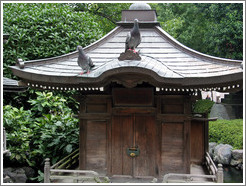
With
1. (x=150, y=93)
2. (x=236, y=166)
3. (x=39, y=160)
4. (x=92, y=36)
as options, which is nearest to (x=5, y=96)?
(x=39, y=160)

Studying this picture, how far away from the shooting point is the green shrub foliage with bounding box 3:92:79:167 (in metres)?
9.59

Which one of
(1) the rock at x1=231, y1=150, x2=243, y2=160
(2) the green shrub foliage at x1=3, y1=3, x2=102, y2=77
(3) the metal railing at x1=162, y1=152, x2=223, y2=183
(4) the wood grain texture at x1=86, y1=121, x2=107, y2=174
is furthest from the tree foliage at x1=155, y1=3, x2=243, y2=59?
(3) the metal railing at x1=162, y1=152, x2=223, y2=183

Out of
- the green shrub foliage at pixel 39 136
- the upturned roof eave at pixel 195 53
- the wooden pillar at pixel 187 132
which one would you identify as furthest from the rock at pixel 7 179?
the upturned roof eave at pixel 195 53

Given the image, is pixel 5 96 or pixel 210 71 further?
pixel 5 96

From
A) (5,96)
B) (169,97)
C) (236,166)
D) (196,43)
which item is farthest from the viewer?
(196,43)

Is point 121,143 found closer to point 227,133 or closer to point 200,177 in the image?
point 200,177

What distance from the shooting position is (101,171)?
284 inches

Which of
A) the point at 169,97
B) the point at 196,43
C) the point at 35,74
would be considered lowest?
the point at 169,97

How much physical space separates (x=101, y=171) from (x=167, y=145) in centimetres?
196

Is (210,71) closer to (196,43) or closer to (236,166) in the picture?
(236,166)

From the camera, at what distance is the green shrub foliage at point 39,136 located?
959 cm

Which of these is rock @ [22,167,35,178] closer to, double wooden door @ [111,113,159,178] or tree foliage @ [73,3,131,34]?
double wooden door @ [111,113,159,178]

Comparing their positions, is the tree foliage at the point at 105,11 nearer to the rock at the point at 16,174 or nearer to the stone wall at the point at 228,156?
the stone wall at the point at 228,156

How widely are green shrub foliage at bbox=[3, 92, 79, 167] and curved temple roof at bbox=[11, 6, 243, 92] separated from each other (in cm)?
303
